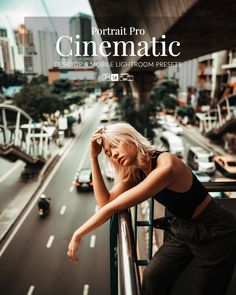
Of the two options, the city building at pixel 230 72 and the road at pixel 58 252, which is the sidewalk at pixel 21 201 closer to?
the road at pixel 58 252

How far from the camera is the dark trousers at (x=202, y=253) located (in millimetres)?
1069

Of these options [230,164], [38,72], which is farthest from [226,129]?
[38,72]

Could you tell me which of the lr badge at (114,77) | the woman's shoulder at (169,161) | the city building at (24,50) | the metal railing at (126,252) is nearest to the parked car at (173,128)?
the lr badge at (114,77)

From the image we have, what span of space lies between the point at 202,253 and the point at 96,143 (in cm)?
65

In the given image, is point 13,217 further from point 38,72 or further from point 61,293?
point 38,72

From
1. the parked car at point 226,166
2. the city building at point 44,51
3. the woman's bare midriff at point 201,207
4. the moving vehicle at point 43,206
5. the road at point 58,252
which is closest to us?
the woman's bare midriff at point 201,207

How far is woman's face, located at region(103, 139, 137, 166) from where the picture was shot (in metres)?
1.02

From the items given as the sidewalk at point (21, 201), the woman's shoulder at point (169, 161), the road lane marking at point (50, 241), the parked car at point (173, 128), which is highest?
the woman's shoulder at point (169, 161)

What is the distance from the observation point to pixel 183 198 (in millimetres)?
1011

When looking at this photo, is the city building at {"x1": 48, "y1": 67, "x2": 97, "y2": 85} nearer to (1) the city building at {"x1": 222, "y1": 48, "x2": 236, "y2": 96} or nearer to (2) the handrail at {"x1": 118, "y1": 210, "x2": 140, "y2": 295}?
(2) the handrail at {"x1": 118, "y1": 210, "x2": 140, "y2": 295}

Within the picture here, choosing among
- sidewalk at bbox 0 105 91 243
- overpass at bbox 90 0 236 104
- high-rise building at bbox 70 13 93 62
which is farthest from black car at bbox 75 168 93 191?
overpass at bbox 90 0 236 104

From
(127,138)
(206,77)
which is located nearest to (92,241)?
(127,138)

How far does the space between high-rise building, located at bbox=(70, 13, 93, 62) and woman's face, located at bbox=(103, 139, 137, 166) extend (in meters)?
1.94

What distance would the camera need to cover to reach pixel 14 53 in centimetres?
321
